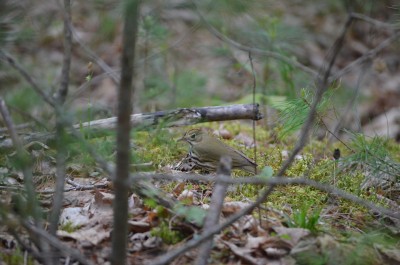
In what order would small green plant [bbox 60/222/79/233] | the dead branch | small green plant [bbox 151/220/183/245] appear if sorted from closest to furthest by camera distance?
small green plant [bbox 151/220/183/245]
small green plant [bbox 60/222/79/233]
the dead branch

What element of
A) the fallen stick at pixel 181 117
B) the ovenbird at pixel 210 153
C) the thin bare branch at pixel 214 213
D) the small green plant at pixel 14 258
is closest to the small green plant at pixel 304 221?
the thin bare branch at pixel 214 213

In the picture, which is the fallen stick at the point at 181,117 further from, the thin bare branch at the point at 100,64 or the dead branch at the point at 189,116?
the thin bare branch at the point at 100,64

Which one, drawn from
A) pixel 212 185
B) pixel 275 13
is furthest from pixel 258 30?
pixel 212 185

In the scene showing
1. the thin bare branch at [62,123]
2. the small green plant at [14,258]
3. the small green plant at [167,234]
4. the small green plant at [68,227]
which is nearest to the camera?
the thin bare branch at [62,123]

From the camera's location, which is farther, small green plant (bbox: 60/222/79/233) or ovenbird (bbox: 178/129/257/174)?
ovenbird (bbox: 178/129/257/174)

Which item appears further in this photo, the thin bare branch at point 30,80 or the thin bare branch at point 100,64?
the thin bare branch at point 100,64

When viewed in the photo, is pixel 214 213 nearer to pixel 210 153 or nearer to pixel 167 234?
pixel 167 234

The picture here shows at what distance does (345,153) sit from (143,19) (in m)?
2.27

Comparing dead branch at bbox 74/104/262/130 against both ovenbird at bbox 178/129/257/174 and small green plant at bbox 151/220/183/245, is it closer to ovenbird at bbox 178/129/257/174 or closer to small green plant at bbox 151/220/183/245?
ovenbird at bbox 178/129/257/174

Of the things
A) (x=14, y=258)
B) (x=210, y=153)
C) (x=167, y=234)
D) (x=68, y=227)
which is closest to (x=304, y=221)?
(x=167, y=234)

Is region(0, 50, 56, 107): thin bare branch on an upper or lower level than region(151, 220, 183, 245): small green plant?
upper

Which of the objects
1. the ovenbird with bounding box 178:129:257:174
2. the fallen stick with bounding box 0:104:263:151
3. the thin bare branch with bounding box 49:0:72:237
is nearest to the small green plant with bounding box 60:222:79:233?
the thin bare branch with bounding box 49:0:72:237

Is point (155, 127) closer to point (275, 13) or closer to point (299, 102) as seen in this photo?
point (299, 102)

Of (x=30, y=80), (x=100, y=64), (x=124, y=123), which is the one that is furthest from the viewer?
(x=100, y=64)
